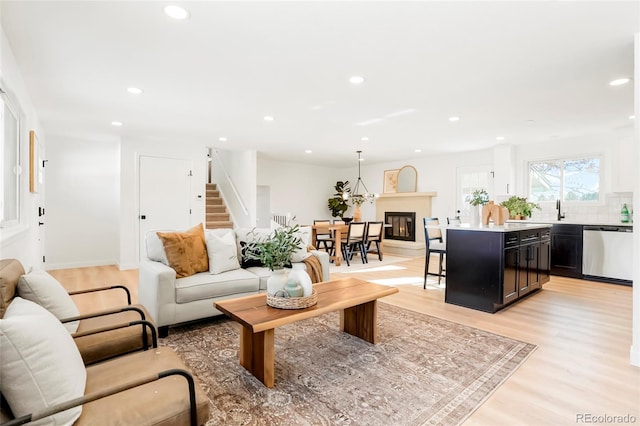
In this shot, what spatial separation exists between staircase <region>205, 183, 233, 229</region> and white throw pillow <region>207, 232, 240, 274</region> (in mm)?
4024

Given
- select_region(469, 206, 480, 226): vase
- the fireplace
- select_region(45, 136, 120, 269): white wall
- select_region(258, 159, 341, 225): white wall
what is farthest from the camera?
select_region(258, 159, 341, 225): white wall

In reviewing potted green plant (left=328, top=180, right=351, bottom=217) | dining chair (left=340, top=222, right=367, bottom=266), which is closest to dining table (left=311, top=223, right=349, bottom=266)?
dining chair (left=340, top=222, right=367, bottom=266)

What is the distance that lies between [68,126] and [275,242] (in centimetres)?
481

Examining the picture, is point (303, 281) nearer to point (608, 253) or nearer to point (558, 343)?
point (558, 343)

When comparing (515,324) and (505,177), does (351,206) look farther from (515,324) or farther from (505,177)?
(515,324)

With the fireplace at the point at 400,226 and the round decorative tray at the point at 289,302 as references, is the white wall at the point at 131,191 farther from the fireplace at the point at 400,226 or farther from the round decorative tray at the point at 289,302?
the fireplace at the point at 400,226

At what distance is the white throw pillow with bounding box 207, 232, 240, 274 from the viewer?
3197 millimetres

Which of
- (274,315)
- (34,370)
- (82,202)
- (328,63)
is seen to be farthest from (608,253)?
(82,202)

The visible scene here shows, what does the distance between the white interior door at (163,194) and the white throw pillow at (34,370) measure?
16.9 ft

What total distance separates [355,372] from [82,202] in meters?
6.22

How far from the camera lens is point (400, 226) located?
28.1 feet

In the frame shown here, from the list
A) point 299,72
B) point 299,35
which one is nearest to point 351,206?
point 299,72

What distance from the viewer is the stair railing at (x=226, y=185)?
731 cm

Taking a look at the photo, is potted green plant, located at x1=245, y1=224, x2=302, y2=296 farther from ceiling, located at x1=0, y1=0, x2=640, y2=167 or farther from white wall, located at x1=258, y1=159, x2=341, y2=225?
white wall, located at x1=258, y1=159, x2=341, y2=225
